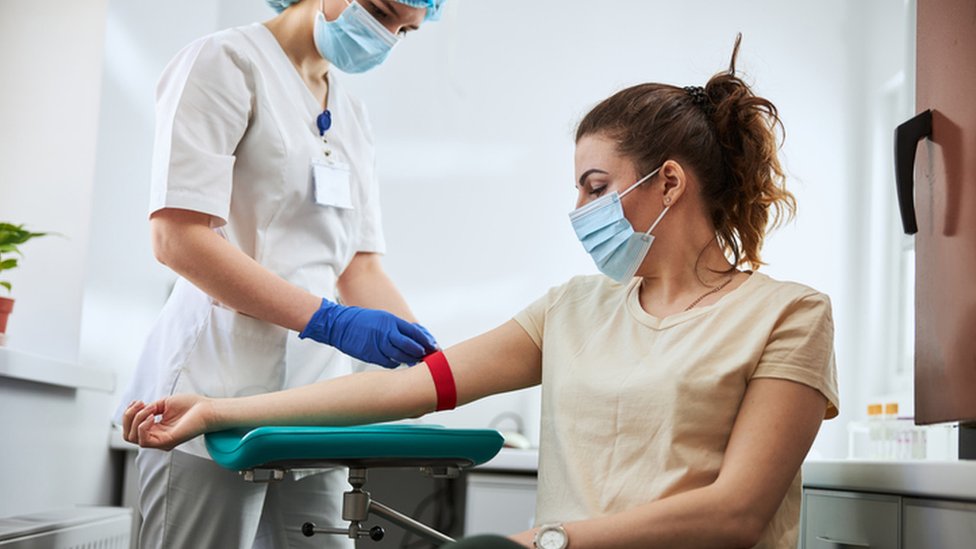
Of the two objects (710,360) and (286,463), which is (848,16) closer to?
(710,360)

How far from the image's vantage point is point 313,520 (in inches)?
67.6

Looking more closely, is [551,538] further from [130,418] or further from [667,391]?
[130,418]

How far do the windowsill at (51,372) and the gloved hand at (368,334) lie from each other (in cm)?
78

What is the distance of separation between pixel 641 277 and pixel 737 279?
148 mm

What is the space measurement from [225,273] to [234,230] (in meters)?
0.16

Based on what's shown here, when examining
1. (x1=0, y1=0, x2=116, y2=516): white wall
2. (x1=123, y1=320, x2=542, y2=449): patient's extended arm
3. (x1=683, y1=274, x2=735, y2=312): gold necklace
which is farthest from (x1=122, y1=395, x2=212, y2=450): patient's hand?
(x1=0, y1=0, x2=116, y2=516): white wall

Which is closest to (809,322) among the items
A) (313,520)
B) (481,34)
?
(313,520)

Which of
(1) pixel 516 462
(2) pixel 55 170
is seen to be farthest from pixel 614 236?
(2) pixel 55 170

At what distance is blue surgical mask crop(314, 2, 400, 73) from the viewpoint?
1.84 meters

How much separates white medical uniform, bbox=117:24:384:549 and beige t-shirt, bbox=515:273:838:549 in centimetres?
50

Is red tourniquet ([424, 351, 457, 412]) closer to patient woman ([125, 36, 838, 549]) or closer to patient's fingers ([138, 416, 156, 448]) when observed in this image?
patient woman ([125, 36, 838, 549])

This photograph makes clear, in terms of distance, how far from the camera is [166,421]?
147 cm

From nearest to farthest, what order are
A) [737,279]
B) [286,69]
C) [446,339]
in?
[737,279], [286,69], [446,339]

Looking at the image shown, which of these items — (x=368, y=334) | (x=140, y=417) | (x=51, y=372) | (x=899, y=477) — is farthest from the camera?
(x=51, y=372)
